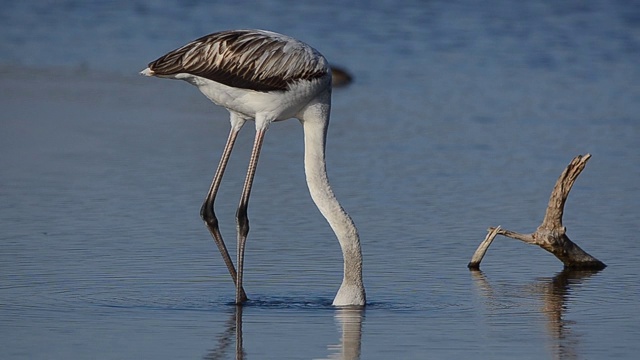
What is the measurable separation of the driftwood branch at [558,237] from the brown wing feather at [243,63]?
181cm

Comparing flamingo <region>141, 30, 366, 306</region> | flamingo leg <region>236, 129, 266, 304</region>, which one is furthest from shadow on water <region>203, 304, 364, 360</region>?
flamingo leg <region>236, 129, 266, 304</region>

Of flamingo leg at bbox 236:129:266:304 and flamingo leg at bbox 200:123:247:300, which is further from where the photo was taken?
flamingo leg at bbox 200:123:247:300

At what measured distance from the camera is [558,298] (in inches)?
365

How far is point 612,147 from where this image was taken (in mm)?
14734

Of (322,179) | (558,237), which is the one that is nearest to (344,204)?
(558,237)

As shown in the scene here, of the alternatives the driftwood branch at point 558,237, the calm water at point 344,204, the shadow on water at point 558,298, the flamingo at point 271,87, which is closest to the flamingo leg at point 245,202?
the flamingo at point 271,87

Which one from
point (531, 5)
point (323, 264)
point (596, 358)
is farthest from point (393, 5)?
point (596, 358)

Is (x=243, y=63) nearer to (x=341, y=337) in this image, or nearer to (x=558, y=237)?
(x=341, y=337)

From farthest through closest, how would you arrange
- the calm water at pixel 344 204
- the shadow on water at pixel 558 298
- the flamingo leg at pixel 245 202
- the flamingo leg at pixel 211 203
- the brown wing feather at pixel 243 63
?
the flamingo leg at pixel 211 203 < the flamingo leg at pixel 245 202 < the brown wing feather at pixel 243 63 < the calm water at pixel 344 204 < the shadow on water at pixel 558 298

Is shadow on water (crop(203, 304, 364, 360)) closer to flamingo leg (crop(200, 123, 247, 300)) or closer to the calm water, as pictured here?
the calm water

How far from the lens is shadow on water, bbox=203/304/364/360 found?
760cm

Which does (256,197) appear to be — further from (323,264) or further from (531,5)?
(531,5)

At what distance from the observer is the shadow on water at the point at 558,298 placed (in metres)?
7.98

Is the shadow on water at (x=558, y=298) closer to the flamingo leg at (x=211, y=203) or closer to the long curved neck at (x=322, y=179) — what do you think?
the long curved neck at (x=322, y=179)
